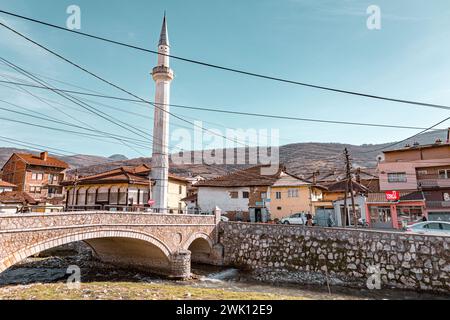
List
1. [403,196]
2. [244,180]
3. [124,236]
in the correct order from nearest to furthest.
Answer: [124,236] → [403,196] → [244,180]

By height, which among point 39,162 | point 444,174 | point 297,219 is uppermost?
point 39,162

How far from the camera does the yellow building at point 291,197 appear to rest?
34375 mm

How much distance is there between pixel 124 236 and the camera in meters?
17.1

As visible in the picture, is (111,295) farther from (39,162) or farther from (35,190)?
(39,162)

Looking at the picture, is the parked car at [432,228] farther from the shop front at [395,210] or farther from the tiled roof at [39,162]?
the tiled roof at [39,162]

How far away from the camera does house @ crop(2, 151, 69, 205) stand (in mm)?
51344

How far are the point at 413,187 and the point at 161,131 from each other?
32.2m

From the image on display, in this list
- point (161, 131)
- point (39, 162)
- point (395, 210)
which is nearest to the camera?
point (395, 210)

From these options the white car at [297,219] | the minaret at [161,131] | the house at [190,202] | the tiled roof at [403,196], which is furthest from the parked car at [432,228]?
the house at [190,202]

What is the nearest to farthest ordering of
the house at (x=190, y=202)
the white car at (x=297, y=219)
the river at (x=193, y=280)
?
1. the river at (x=193, y=280)
2. the white car at (x=297, y=219)
3. the house at (x=190, y=202)

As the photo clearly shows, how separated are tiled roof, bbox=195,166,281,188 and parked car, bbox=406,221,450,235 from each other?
18.3 m

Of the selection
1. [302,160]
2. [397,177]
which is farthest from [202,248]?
[302,160]

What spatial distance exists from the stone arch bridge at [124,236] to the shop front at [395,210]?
1952cm

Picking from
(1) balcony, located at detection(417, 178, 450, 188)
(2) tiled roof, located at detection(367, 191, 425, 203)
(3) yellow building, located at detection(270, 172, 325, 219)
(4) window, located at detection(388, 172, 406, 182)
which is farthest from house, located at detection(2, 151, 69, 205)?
(1) balcony, located at detection(417, 178, 450, 188)
